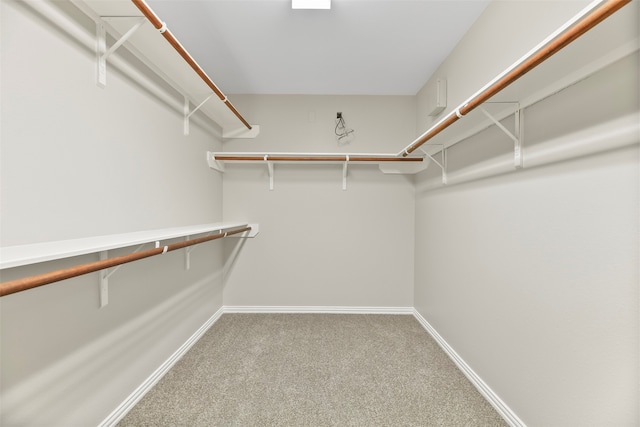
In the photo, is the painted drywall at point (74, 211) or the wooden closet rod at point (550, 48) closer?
the wooden closet rod at point (550, 48)

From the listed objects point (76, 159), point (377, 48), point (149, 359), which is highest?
point (377, 48)

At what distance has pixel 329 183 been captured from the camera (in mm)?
2781

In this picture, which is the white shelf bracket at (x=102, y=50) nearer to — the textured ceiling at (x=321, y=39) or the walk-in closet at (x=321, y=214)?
the walk-in closet at (x=321, y=214)

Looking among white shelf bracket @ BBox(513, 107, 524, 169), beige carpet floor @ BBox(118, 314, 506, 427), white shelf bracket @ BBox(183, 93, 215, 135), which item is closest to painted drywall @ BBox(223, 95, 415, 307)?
beige carpet floor @ BBox(118, 314, 506, 427)

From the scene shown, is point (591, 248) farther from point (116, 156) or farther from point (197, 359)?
point (197, 359)

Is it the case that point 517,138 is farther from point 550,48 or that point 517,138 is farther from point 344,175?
point 344,175

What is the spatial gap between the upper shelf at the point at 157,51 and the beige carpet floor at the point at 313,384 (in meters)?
1.84

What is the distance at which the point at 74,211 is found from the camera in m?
1.11

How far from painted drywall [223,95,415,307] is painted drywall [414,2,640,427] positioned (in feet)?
3.39

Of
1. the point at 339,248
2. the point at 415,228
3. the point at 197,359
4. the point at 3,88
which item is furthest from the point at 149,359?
the point at 415,228

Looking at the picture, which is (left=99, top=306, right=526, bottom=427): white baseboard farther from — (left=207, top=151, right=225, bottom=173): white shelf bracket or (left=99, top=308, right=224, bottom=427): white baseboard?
(left=207, top=151, right=225, bottom=173): white shelf bracket

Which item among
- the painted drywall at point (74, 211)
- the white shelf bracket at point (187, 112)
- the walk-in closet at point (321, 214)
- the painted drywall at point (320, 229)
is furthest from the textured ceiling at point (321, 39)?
the painted drywall at point (74, 211)

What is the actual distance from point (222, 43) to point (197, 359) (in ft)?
7.54

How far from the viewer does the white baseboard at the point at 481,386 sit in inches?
51.9
